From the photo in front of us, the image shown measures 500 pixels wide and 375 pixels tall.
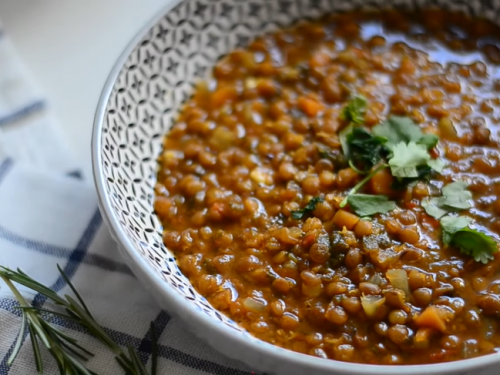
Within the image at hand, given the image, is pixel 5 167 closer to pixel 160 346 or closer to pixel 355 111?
pixel 160 346

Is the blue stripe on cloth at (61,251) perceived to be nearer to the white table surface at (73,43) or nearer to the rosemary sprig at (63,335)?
the rosemary sprig at (63,335)

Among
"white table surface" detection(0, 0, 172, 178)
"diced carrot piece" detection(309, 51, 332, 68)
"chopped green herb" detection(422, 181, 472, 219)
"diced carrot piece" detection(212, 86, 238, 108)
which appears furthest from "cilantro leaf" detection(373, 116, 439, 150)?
"white table surface" detection(0, 0, 172, 178)

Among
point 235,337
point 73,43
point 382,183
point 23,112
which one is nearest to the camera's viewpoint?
point 235,337

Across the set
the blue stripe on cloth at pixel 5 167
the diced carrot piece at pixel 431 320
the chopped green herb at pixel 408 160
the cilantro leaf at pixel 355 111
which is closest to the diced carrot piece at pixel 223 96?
the cilantro leaf at pixel 355 111

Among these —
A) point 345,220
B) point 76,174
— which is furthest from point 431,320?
point 76,174

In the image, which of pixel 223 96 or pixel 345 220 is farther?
pixel 223 96

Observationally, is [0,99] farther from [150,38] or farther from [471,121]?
[471,121]
